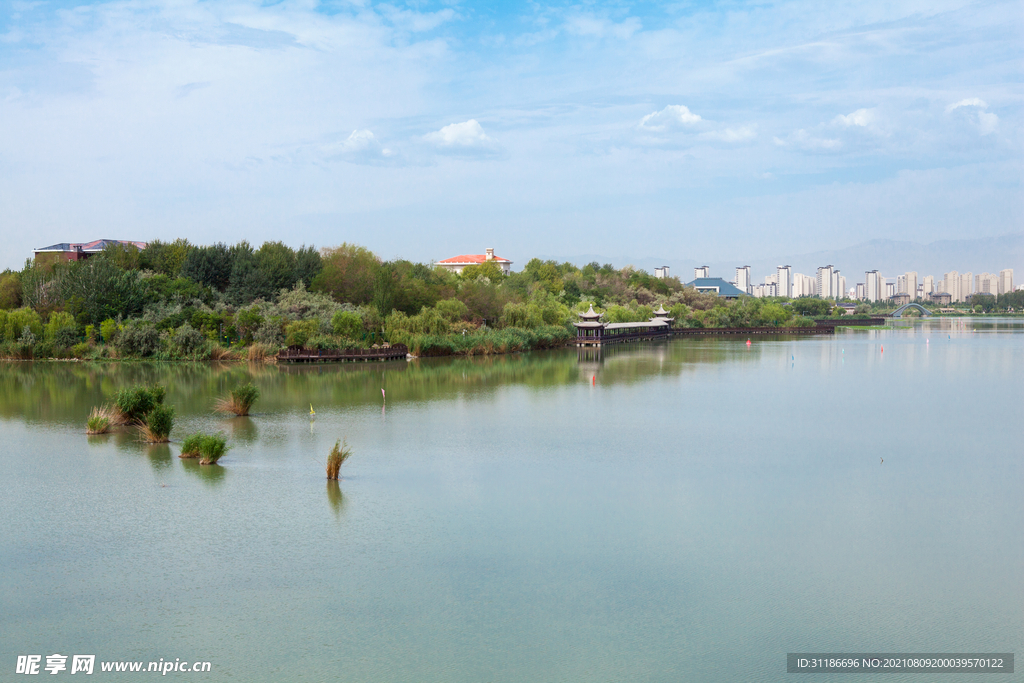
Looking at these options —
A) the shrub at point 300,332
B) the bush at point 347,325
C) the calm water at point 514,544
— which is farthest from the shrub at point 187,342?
the calm water at point 514,544

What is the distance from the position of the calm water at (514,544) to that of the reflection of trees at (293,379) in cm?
127

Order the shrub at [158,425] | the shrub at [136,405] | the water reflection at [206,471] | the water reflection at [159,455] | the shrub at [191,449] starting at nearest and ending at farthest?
the water reflection at [206,471] < the water reflection at [159,455] < the shrub at [191,449] < the shrub at [158,425] < the shrub at [136,405]

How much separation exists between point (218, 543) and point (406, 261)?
1903 inches

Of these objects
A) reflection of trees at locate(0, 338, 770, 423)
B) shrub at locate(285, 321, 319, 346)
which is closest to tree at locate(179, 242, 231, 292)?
shrub at locate(285, 321, 319, 346)

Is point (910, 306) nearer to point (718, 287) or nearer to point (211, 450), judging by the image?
point (718, 287)

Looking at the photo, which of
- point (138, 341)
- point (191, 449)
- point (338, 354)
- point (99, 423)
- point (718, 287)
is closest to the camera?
point (191, 449)

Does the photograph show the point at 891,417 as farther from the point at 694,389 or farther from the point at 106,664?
the point at 106,664

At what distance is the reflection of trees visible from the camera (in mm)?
22750

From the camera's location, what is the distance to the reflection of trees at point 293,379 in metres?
22.8

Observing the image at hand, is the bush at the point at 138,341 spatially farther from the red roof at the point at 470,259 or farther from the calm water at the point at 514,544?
the red roof at the point at 470,259

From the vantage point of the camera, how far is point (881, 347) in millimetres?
52125

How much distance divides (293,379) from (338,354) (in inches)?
306

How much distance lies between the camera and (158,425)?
17.1 m

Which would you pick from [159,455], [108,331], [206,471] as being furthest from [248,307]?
[206,471]
